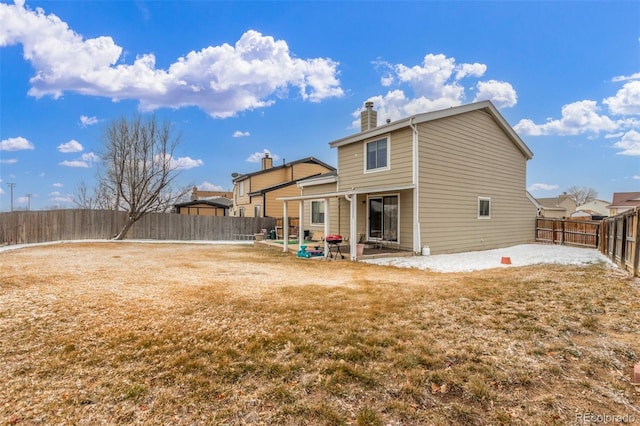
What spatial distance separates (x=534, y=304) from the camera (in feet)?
16.5

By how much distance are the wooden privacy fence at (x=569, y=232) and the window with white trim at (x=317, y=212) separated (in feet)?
35.3

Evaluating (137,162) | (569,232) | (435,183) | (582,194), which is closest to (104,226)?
(137,162)

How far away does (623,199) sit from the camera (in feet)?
141

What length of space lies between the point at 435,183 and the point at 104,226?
18117 millimetres

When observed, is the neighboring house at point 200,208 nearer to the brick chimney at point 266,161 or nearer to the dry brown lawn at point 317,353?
the brick chimney at point 266,161

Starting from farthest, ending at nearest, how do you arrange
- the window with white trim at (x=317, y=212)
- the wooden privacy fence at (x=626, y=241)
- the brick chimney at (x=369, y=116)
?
the window with white trim at (x=317, y=212) → the brick chimney at (x=369, y=116) → the wooden privacy fence at (x=626, y=241)

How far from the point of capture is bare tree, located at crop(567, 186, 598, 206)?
60562 millimetres

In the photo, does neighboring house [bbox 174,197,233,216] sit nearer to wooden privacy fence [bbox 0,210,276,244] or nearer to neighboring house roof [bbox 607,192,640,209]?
wooden privacy fence [bbox 0,210,276,244]

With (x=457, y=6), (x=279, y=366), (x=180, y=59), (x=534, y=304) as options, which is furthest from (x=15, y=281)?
(x=457, y=6)

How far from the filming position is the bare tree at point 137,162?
748 inches

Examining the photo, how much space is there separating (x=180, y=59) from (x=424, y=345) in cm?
1784

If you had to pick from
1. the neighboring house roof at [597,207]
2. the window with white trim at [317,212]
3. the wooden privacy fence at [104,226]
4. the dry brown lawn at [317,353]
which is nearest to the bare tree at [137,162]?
the wooden privacy fence at [104,226]

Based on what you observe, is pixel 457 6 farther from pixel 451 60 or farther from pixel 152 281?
pixel 152 281

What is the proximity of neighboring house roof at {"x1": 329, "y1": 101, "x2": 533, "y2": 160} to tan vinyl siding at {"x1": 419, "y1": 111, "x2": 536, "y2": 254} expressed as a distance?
206 millimetres
